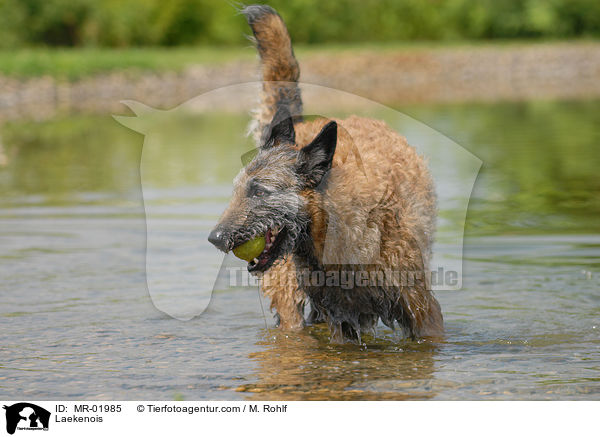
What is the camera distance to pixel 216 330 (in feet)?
25.4

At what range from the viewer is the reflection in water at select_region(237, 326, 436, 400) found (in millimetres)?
6078

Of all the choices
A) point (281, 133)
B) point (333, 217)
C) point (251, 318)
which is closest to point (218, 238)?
point (333, 217)

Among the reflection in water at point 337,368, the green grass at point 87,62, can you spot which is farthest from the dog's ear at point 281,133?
the green grass at point 87,62

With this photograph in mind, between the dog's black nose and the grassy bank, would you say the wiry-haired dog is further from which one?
the grassy bank

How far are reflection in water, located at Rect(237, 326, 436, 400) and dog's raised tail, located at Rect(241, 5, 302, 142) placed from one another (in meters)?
1.69

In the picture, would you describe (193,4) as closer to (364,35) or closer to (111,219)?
(364,35)

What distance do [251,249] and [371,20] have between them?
215 ft

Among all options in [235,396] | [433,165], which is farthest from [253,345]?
[433,165]

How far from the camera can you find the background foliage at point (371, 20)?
65.8 meters

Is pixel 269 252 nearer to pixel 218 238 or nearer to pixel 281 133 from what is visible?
pixel 218 238

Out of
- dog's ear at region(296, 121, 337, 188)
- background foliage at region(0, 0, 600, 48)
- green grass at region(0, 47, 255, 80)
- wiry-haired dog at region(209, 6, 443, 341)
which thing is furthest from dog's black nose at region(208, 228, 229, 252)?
background foliage at region(0, 0, 600, 48)

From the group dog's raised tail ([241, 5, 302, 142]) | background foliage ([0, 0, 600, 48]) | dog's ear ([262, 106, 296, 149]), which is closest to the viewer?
dog's ear ([262, 106, 296, 149])

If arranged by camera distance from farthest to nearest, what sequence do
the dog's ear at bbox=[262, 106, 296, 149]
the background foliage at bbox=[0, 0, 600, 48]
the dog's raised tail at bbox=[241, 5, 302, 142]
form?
the background foliage at bbox=[0, 0, 600, 48] → the dog's raised tail at bbox=[241, 5, 302, 142] → the dog's ear at bbox=[262, 106, 296, 149]
